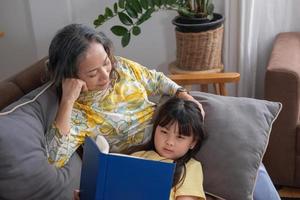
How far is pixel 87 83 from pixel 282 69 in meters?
0.89

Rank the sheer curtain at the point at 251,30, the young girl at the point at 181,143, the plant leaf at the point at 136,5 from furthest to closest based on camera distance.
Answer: the sheer curtain at the point at 251,30, the plant leaf at the point at 136,5, the young girl at the point at 181,143

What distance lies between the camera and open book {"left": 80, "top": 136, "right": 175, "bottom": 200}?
979mm

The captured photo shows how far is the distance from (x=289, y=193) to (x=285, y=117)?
0.41 metres

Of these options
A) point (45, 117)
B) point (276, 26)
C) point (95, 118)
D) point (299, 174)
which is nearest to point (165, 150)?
point (95, 118)

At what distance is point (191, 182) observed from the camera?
140cm

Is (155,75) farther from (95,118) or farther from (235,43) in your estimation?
(235,43)

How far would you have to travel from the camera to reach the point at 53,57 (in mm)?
1501

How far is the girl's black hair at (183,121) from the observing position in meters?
1.40

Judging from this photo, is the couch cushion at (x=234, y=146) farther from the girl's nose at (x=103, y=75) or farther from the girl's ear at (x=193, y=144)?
the girl's nose at (x=103, y=75)

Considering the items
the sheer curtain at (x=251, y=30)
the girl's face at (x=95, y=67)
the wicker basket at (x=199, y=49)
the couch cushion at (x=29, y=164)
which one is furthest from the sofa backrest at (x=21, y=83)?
the sheer curtain at (x=251, y=30)

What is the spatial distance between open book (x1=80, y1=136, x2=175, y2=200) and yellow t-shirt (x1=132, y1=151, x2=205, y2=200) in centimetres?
34

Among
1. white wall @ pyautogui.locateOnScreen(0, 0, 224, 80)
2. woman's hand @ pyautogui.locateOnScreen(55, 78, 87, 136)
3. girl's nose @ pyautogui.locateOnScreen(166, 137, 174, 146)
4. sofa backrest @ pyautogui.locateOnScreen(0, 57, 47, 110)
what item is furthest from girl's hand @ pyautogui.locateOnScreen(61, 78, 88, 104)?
white wall @ pyautogui.locateOnScreen(0, 0, 224, 80)

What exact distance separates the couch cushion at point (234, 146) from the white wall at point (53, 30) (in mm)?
1041

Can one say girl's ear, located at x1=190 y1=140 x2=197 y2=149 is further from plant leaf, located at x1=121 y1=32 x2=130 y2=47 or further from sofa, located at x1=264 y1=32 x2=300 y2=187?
plant leaf, located at x1=121 y1=32 x2=130 y2=47
